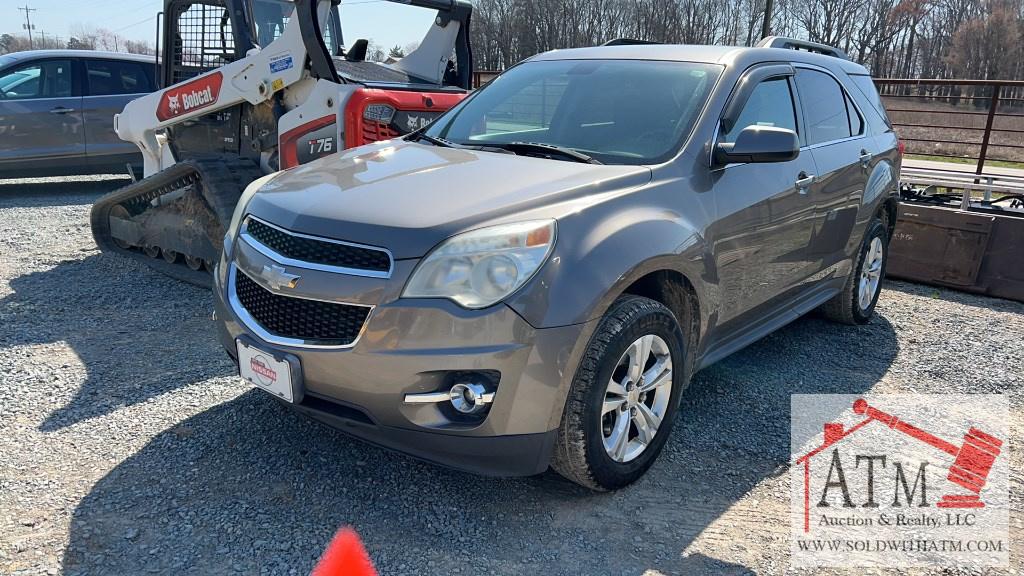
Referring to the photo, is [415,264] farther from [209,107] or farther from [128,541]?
[209,107]

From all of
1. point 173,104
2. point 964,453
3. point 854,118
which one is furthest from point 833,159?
point 173,104

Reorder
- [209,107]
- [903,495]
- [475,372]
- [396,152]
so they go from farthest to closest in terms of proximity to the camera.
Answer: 1. [209,107]
2. [396,152]
3. [903,495]
4. [475,372]

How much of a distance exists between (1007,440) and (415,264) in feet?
10.1

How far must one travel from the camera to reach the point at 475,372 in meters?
2.65

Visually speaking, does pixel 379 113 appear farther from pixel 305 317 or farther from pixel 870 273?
pixel 870 273

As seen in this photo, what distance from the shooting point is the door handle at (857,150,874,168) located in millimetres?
4867

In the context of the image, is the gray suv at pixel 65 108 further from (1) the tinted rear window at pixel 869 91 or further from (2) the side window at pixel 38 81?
(1) the tinted rear window at pixel 869 91

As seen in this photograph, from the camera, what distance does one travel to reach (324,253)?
283 centimetres

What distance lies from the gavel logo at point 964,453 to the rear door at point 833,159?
3.02 feet

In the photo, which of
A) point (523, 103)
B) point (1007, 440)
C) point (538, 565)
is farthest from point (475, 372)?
point (1007, 440)

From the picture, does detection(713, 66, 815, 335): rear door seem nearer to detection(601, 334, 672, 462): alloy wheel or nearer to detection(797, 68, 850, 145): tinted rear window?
detection(797, 68, 850, 145): tinted rear window

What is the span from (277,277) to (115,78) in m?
8.85

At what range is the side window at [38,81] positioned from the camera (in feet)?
31.4

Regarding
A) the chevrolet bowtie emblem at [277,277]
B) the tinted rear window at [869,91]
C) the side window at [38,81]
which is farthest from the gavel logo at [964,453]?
the side window at [38,81]
